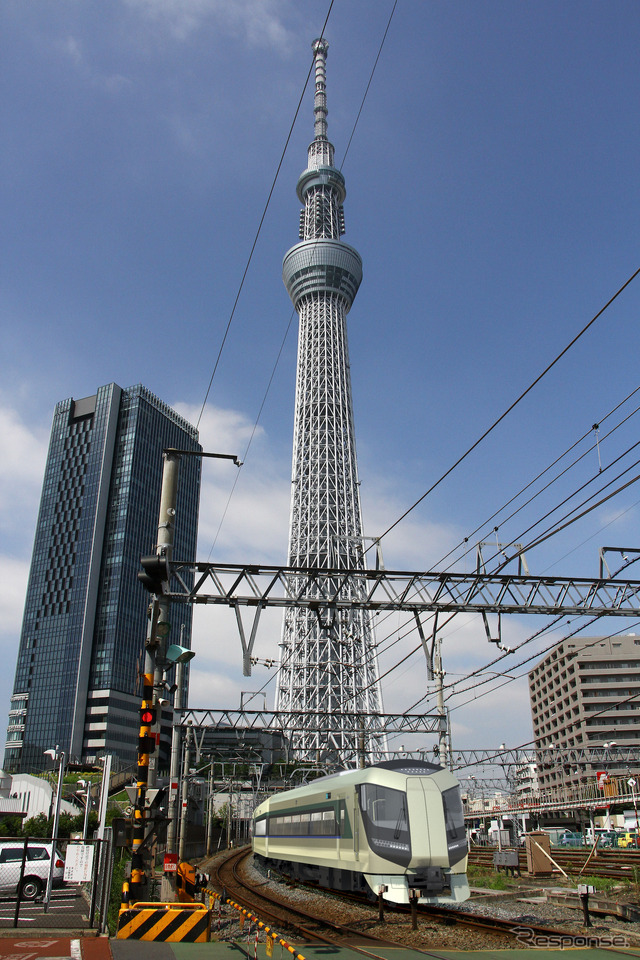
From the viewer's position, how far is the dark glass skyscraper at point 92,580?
11131 cm

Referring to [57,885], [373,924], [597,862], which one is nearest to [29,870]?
[57,885]

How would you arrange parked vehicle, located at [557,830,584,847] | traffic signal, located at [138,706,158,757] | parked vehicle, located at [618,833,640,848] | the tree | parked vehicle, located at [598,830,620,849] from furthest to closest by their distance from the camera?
parked vehicle, located at [557,830,584,847] → parked vehicle, located at [598,830,620,849] → the tree → parked vehicle, located at [618,833,640,848] → traffic signal, located at [138,706,158,757]

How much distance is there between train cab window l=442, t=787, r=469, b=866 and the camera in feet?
53.3

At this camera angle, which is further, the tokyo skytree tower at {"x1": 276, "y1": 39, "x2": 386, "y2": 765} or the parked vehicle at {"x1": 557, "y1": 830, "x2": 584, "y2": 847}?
the tokyo skytree tower at {"x1": 276, "y1": 39, "x2": 386, "y2": 765}

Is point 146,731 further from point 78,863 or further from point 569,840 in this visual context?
point 569,840

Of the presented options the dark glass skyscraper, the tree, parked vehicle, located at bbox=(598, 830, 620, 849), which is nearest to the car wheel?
the tree

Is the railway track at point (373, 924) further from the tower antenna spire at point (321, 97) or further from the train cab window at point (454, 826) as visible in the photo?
the tower antenna spire at point (321, 97)

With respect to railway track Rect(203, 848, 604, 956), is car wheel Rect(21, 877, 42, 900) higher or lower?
higher

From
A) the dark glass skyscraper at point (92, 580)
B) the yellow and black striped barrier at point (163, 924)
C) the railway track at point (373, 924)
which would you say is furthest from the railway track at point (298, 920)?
the dark glass skyscraper at point (92, 580)

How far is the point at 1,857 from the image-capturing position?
766 inches

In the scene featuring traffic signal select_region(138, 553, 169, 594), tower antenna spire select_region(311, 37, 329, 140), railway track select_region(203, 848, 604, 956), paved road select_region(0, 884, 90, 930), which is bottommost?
railway track select_region(203, 848, 604, 956)

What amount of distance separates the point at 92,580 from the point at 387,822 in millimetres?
111254

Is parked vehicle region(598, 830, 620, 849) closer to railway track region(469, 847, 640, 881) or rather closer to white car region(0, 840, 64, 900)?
railway track region(469, 847, 640, 881)

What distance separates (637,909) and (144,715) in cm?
1059
